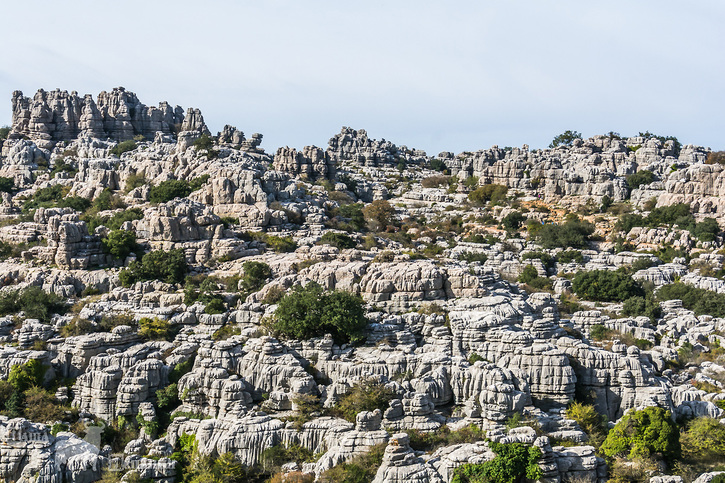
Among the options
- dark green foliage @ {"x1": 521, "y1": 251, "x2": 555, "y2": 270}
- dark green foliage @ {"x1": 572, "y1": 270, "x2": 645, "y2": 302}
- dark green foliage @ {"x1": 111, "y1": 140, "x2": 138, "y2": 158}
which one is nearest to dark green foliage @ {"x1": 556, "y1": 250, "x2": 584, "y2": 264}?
dark green foliage @ {"x1": 521, "y1": 251, "x2": 555, "y2": 270}

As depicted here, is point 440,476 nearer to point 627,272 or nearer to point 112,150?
point 627,272

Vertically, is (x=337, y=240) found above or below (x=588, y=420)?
above

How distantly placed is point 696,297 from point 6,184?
64.0 m

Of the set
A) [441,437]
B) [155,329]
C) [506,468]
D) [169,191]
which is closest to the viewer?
[506,468]

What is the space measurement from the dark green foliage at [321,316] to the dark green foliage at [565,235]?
120ft

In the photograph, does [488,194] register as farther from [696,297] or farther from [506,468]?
[506,468]

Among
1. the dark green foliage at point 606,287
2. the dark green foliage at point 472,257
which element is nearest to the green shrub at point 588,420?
the dark green foliage at point 606,287

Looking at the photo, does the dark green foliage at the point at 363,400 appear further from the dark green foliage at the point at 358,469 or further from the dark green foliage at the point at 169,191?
the dark green foliage at the point at 169,191

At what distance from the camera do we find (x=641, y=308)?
52.4 metres

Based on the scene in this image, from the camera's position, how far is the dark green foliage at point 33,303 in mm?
43250

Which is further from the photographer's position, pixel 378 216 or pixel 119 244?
pixel 378 216

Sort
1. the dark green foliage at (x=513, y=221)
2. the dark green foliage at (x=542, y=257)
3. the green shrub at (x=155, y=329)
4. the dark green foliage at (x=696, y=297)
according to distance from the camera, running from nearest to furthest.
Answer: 1. the green shrub at (x=155, y=329)
2. the dark green foliage at (x=696, y=297)
3. the dark green foliage at (x=542, y=257)
4. the dark green foliage at (x=513, y=221)

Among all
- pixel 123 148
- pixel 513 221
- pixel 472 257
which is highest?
pixel 123 148

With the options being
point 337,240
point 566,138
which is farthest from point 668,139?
point 337,240
